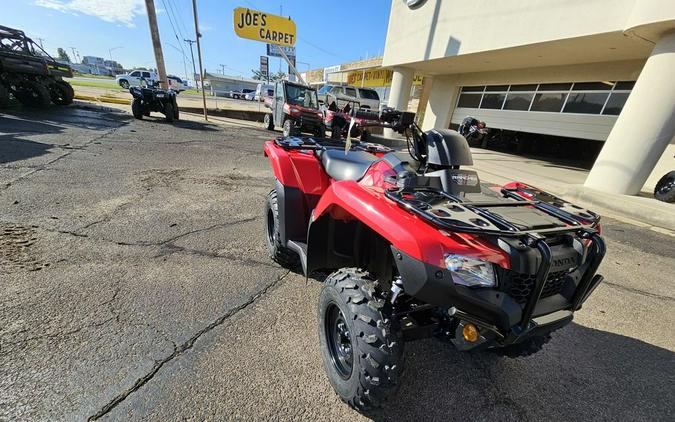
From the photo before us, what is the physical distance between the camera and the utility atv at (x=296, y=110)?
38.4 feet

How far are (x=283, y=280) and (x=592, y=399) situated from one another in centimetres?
238

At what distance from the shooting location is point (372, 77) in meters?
27.2

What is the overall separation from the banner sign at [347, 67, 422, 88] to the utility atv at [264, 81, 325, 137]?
13.3 metres

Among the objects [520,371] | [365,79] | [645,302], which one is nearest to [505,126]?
[645,302]

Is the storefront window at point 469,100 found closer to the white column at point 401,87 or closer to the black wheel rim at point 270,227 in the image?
the white column at point 401,87

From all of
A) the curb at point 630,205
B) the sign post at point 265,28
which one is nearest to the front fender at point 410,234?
the curb at point 630,205

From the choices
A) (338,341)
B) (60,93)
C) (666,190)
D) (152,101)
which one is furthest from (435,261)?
(60,93)

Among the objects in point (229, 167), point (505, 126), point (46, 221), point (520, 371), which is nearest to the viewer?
point (520, 371)

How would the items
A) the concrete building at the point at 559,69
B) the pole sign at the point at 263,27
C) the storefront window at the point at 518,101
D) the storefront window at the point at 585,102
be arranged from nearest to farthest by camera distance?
the concrete building at the point at 559,69 → the storefront window at the point at 585,102 → the storefront window at the point at 518,101 → the pole sign at the point at 263,27

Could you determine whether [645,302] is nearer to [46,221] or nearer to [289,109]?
[46,221]

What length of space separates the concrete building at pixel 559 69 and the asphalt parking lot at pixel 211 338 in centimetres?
343

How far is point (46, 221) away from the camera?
3404mm

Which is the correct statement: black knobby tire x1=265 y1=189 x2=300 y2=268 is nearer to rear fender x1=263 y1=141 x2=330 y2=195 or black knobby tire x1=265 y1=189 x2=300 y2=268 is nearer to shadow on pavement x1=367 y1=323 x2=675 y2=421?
rear fender x1=263 y1=141 x2=330 y2=195

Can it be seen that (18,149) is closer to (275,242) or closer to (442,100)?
(275,242)
